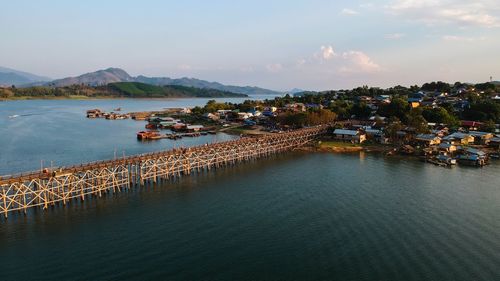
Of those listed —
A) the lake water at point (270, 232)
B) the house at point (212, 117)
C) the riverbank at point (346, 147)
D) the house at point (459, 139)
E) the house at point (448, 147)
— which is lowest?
the lake water at point (270, 232)

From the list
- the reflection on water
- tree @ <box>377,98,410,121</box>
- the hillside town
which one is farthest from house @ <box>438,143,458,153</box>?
tree @ <box>377,98,410,121</box>

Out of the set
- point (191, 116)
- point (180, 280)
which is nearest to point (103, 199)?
point (180, 280)

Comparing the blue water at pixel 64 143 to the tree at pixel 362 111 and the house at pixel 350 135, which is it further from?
the tree at pixel 362 111

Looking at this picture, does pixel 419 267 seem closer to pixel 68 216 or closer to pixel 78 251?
pixel 78 251

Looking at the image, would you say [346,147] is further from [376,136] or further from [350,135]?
[376,136]

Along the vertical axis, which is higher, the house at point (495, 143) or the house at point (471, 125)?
the house at point (471, 125)

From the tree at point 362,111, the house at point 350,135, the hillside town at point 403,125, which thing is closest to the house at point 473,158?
the hillside town at point 403,125
